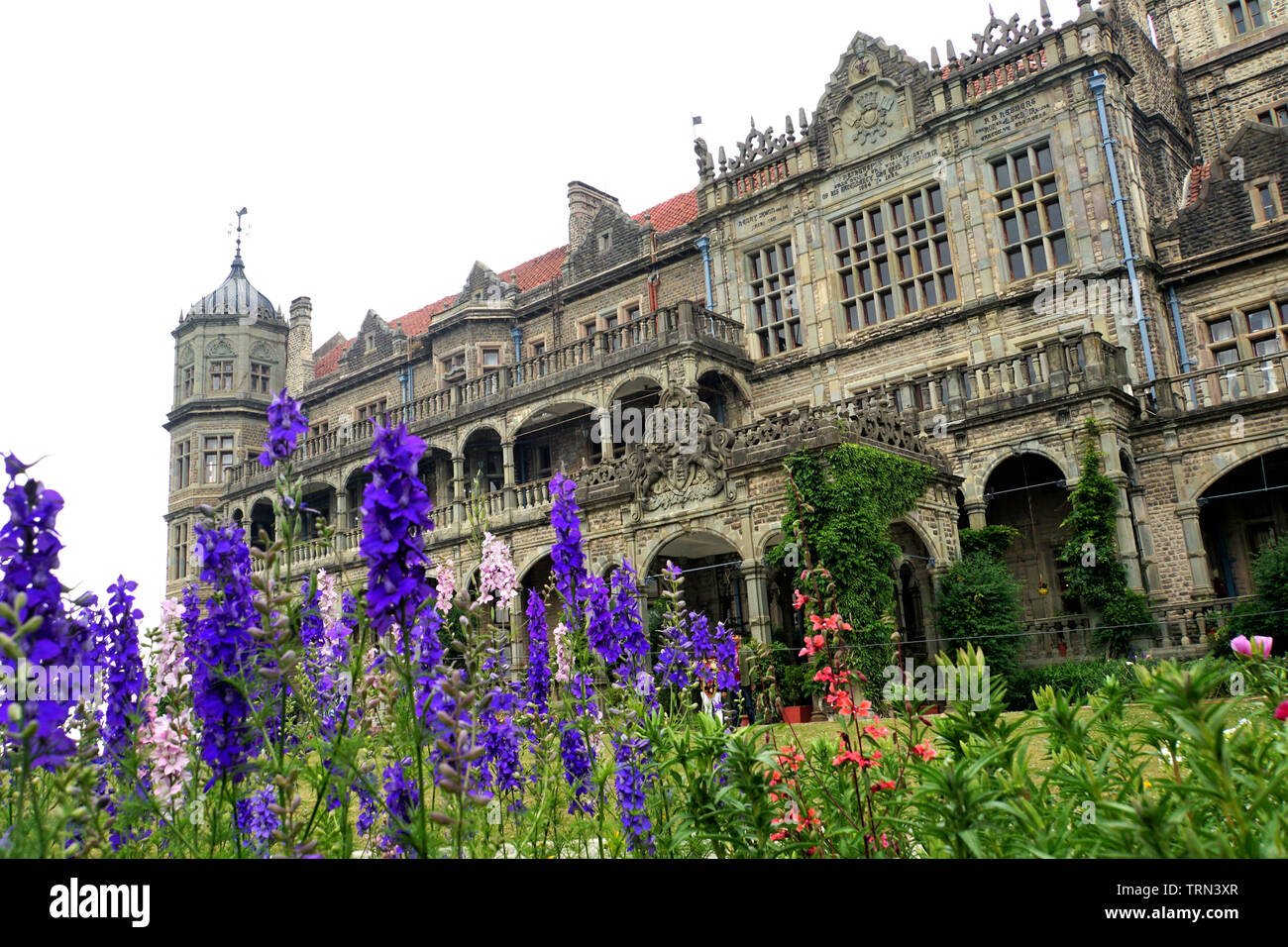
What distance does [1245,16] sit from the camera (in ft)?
76.4

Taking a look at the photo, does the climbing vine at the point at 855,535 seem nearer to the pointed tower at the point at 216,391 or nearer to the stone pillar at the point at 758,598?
the stone pillar at the point at 758,598

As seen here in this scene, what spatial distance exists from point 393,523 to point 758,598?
12959 millimetres

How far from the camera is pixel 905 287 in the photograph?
21.2 meters

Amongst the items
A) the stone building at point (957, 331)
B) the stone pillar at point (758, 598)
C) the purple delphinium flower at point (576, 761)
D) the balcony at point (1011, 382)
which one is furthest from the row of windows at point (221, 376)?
the purple delphinium flower at point (576, 761)

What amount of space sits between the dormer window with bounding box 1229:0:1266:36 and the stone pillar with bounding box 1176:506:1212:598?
14.7 meters

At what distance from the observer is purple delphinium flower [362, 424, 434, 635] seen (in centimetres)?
263

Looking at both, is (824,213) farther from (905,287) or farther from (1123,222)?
(1123,222)

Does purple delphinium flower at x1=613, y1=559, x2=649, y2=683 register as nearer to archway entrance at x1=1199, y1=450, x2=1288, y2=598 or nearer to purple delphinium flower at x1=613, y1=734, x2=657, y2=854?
purple delphinium flower at x1=613, y1=734, x2=657, y2=854

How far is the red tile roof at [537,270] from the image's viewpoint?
27703 mm

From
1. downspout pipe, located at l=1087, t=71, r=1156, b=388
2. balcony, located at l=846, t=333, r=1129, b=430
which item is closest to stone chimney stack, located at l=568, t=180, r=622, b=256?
balcony, located at l=846, t=333, r=1129, b=430

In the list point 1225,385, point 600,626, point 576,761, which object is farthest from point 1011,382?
point 576,761
